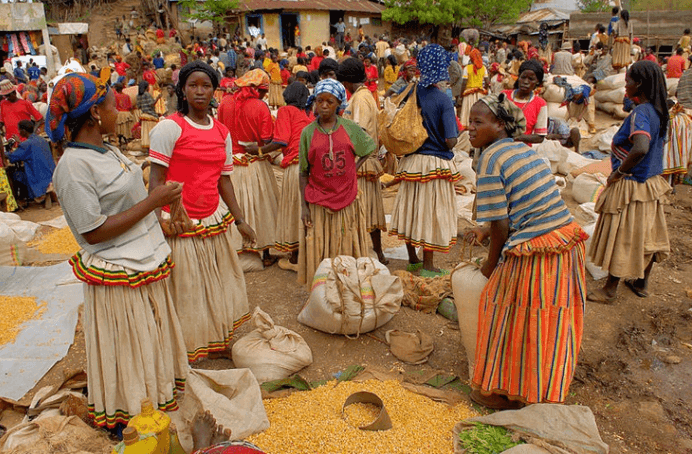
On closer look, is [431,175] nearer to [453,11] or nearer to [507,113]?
[507,113]

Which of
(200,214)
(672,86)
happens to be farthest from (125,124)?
(672,86)

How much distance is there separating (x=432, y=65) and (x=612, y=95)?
9.60 metres

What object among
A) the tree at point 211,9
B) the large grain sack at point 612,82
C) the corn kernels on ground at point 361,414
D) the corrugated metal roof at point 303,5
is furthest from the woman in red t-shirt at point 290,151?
the tree at point 211,9

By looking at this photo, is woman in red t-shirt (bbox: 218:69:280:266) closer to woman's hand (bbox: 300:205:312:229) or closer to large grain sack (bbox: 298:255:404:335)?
woman's hand (bbox: 300:205:312:229)

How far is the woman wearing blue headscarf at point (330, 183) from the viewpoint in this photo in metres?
3.74

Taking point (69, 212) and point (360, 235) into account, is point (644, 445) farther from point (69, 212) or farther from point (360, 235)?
point (69, 212)

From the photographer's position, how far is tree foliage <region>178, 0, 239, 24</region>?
2453cm

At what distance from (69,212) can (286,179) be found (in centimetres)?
264

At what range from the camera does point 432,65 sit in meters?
3.99

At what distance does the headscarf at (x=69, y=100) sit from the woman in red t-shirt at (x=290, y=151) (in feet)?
8.05

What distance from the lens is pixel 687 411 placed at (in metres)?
2.94

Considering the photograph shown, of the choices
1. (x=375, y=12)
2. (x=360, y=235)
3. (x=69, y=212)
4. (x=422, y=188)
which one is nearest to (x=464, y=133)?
(x=422, y=188)

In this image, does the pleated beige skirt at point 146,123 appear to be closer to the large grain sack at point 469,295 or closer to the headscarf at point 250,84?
the headscarf at point 250,84

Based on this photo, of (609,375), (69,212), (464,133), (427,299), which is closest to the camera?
(69,212)
